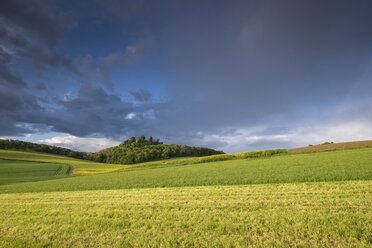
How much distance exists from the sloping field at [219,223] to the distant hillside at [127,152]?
82.8 metres

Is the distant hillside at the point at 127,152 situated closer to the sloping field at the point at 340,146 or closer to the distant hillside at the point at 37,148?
the distant hillside at the point at 37,148

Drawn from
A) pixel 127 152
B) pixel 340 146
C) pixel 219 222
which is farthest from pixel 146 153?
pixel 219 222

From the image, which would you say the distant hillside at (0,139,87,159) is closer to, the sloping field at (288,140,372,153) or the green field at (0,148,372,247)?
the sloping field at (288,140,372,153)

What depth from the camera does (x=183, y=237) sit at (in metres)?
7.49

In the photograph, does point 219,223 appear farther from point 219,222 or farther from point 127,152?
point 127,152

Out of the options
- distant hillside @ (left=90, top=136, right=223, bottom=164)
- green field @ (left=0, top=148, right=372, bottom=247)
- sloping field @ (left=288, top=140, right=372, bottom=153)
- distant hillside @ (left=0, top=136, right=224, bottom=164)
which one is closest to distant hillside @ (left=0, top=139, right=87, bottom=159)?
distant hillside @ (left=0, top=136, right=224, bottom=164)

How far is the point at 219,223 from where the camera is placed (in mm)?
8469

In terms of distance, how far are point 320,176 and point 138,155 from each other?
82196 millimetres

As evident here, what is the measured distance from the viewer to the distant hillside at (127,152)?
312 feet

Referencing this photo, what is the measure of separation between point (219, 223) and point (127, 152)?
314 feet

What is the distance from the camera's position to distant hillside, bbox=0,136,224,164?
95.2 metres

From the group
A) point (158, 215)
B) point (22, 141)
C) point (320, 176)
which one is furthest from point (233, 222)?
point (22, 141)

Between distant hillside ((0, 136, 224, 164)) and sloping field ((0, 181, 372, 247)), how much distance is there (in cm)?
8276

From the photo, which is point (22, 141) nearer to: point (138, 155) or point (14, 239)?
point (138, 155)
